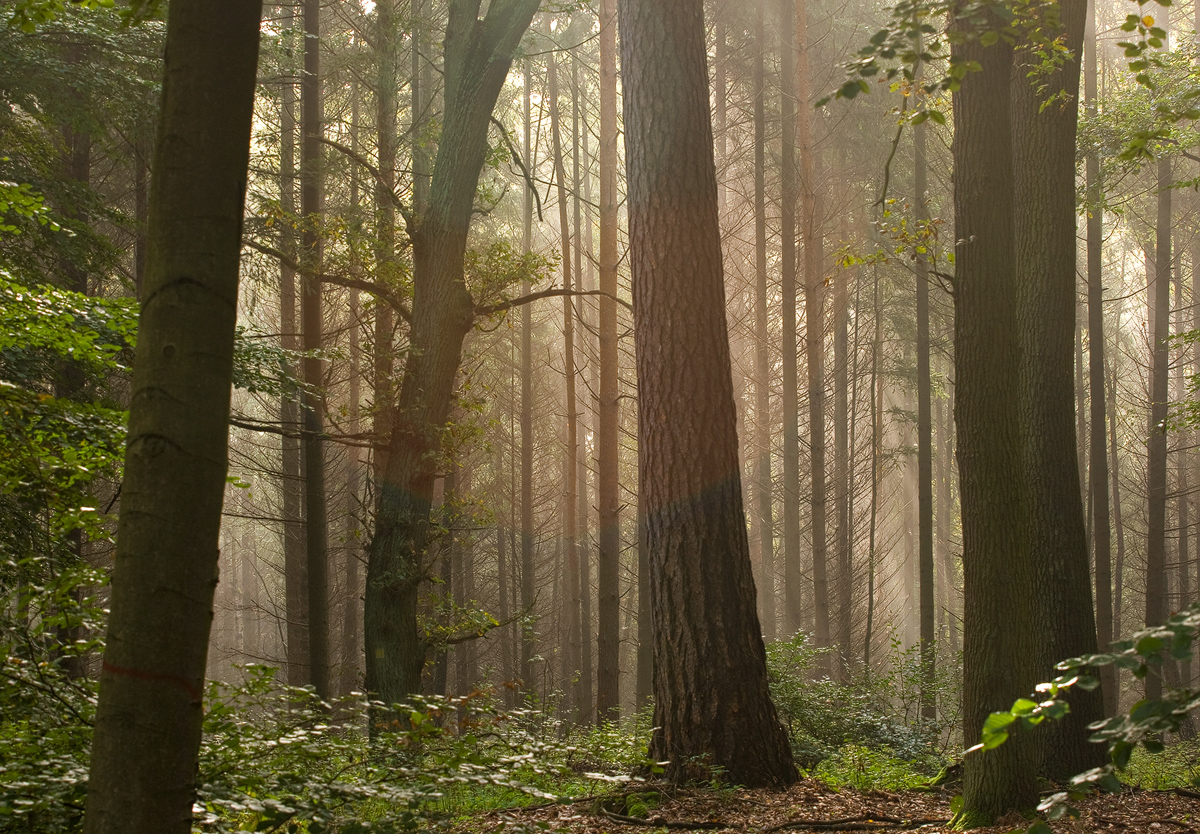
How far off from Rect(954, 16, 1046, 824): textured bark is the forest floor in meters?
0.40

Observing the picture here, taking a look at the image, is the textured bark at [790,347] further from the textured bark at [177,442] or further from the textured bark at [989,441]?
the textured bark at [177,442]

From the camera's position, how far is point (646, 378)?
5.75 meters

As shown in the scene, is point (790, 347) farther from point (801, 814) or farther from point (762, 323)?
point (801, 814)

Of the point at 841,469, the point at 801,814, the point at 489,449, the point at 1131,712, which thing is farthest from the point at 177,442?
the point at 841,469

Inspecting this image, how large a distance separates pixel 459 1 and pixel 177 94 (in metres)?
7.70

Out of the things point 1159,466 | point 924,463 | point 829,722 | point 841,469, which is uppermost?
point 841,469

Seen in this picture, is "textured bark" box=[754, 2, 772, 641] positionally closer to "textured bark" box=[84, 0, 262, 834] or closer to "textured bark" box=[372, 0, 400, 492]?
"textured bark" box=[372, 0, 400, 492]

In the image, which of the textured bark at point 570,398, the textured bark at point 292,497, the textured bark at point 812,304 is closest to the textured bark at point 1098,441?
the textured bark at point 812,304

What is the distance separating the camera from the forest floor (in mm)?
4438

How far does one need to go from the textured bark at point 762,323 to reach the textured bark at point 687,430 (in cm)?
1193

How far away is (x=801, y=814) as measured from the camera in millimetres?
4719

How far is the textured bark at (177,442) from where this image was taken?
1853 millimetres

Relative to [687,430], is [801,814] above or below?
below

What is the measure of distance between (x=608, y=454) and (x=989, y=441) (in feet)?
26.4
